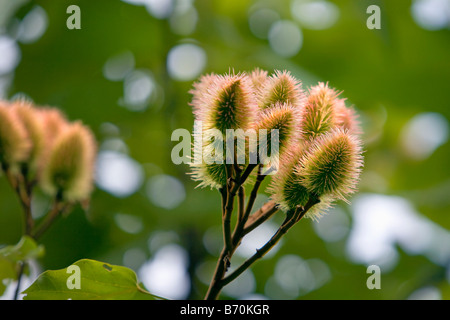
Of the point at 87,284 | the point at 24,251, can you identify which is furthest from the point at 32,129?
the point at 87,284

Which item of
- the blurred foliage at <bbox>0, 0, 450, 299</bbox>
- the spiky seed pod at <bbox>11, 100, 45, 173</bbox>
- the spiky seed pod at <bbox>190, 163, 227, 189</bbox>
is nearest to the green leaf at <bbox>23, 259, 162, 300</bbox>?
the spiky seed pod at <bbox>190, 163, 227, 189</bbox>

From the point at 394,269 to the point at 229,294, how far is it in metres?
0.94

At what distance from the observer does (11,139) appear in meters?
1.79

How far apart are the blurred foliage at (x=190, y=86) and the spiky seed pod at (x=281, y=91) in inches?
46.5

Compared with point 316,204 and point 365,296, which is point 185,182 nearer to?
point 365,296

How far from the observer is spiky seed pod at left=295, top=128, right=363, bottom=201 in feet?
3.61

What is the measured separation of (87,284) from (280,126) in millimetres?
618

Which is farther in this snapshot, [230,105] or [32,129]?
[32,129]

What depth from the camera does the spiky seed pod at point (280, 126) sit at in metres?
→ 1.10

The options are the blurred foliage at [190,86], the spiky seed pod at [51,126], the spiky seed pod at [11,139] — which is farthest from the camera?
the blurred foliage at [190,86]

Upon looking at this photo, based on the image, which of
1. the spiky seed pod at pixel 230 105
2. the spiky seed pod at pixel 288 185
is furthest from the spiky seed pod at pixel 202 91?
the spiky seed pod at pixel 288 185

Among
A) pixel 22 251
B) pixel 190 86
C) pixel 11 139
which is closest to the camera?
pixel 22 251

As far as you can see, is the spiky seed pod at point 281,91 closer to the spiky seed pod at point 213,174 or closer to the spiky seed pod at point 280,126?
the spiky seed pod at point 280,126

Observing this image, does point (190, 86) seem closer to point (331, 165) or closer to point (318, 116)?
point (318, 116)
